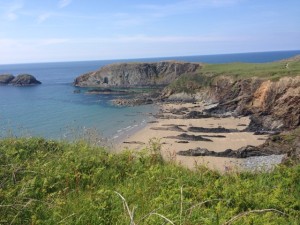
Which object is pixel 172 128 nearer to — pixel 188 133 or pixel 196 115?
pixel 188 133

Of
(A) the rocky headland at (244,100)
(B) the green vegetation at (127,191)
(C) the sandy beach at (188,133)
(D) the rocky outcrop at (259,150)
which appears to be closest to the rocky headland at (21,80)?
(A) the rocky headland at (244,100)

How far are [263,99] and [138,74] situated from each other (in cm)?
5477

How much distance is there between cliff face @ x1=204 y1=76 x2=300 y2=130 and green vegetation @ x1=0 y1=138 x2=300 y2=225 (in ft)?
109

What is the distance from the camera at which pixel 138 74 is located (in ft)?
319

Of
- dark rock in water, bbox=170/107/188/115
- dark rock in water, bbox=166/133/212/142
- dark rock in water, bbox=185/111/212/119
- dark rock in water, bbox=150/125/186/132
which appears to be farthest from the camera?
dark rock in water, bbox=170/107/188/115

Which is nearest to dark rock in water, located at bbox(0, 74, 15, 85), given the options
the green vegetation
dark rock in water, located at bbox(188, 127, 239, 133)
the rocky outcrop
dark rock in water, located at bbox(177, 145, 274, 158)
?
dark rock in water, located at bbox(188, 127, 239, 133)

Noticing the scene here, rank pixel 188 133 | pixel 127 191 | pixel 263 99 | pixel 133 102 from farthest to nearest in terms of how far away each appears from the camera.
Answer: pixel 133 102
pixel 263 99
pixel 188 133
pixel 127 191

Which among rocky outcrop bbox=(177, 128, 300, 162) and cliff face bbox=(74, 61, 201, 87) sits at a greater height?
cliff face bbox=(74, 61, 201, 87)

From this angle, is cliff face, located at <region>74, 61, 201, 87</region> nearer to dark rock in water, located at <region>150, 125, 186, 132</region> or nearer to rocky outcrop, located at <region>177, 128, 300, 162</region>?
dark rock in water, located at <region>150, 125, 186, 132</region>

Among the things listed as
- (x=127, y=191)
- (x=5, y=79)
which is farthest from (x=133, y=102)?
(x=5, y=79)

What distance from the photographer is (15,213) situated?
5.01m

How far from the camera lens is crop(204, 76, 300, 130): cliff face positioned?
3950 cm

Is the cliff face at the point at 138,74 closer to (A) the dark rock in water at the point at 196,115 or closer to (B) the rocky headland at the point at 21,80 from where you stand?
(B) the rocky headland at the point at 21,80

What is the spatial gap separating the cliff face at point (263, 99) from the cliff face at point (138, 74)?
31.7 meters
